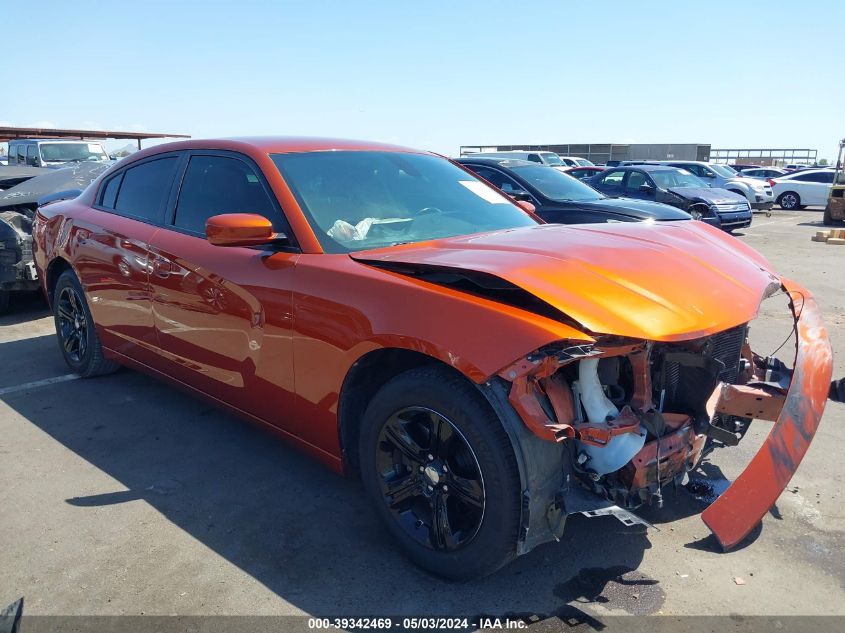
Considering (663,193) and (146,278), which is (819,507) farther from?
(663,193)

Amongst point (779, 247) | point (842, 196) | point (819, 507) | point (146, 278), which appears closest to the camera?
point (819, 507)

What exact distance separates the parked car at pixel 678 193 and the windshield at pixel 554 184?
396 centimetres

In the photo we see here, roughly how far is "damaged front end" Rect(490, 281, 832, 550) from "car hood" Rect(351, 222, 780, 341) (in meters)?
0.11

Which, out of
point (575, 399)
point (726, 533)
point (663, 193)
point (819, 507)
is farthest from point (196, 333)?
point (663, 193)

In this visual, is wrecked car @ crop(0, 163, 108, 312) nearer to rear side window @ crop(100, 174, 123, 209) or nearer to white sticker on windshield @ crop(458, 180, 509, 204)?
rear side window @ crop(100, 174, 123, 209)

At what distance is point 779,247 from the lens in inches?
483

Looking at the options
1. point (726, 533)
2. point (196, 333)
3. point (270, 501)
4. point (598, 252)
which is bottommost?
point (270, 501)

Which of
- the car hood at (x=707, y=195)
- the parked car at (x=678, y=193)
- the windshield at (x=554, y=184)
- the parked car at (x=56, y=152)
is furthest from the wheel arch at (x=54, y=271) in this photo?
the car hood at (x=707, y=195)

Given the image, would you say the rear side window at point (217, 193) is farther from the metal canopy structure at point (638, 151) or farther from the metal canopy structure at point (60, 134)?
the metal canopy structure at point (638, 151)

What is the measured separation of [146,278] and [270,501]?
1498 millimetres

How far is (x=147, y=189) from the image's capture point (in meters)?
4.03

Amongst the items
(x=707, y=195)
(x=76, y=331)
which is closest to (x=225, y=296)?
(x=76, y=331)

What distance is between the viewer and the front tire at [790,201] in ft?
73.5

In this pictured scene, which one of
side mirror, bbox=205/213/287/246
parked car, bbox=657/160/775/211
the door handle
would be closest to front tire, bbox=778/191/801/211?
parked car, bbox=657/160/775/211
